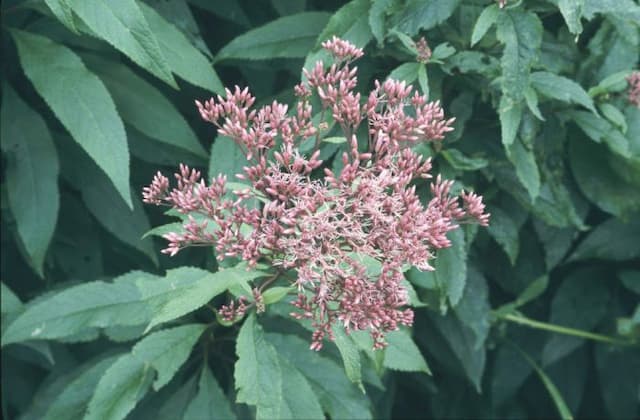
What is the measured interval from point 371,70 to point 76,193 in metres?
1.43

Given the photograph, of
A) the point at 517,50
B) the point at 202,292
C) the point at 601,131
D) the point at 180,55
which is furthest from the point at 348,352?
the point at 601,131

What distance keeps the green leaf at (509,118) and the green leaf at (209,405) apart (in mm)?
1405

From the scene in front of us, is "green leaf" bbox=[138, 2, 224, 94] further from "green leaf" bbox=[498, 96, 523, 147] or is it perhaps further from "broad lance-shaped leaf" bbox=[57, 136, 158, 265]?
"green leaf" bbox=[498, 96, 523, 147]

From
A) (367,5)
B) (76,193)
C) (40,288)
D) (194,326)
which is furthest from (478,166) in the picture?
(40,288)

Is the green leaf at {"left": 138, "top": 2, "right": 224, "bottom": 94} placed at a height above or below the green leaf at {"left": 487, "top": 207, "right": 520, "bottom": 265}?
above

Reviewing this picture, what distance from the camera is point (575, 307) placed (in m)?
4.99

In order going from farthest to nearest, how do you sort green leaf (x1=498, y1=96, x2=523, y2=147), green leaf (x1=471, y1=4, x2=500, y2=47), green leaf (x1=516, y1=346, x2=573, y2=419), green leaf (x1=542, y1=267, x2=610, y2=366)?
green leaf (x1=542, y1=267, x2=610, y2=366) < green leaf (x1=516, y1=346, x2=573, y2=419) < green leaf (x1=498, y1=96, x2=523, y2=147) < green leaf (x1=471, y1=4, x2=500, y2=47)

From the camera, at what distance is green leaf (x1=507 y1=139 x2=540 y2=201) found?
3980mm

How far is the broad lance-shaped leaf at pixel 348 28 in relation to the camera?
375cm

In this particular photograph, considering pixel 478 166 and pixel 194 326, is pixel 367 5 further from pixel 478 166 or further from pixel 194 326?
pixel 194 326

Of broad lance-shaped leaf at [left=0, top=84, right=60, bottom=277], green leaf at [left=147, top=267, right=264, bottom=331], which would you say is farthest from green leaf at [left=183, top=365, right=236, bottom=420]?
green leaf at [left=147, top=267, right=264, bottom=331]

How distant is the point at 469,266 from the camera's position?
4.52m

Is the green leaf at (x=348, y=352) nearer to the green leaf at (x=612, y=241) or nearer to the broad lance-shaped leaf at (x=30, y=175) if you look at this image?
the broad lance-shaped leaf at (x=30, y=175)

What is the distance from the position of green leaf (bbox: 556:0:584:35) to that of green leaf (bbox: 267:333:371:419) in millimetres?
1537
